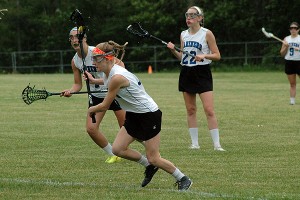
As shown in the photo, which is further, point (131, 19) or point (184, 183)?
point (131, 19)

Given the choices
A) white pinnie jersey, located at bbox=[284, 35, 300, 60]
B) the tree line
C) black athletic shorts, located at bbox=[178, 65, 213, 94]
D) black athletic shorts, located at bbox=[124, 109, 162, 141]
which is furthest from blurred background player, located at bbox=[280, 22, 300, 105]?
the tree line

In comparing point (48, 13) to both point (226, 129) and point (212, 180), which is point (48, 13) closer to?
point (226, 129)

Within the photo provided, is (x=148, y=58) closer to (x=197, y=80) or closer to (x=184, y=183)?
(x=197, y=80)

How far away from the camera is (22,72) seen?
179ft

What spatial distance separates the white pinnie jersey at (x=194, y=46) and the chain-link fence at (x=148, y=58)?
37.9 meters

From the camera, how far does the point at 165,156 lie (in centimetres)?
1201

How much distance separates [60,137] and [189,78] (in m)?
3.01

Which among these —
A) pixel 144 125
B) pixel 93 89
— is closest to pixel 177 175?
pixel 144 125

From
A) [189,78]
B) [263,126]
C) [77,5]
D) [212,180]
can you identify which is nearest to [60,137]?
[189,78]

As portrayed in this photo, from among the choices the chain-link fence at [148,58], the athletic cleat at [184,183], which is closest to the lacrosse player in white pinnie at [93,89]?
the athletic cleat at [184,183]

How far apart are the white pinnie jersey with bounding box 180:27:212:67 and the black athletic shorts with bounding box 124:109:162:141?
369 cm

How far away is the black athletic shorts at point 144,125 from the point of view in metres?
9.03

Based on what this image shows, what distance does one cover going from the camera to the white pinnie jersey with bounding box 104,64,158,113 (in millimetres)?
9047

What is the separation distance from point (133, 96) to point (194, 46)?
3841 mm
